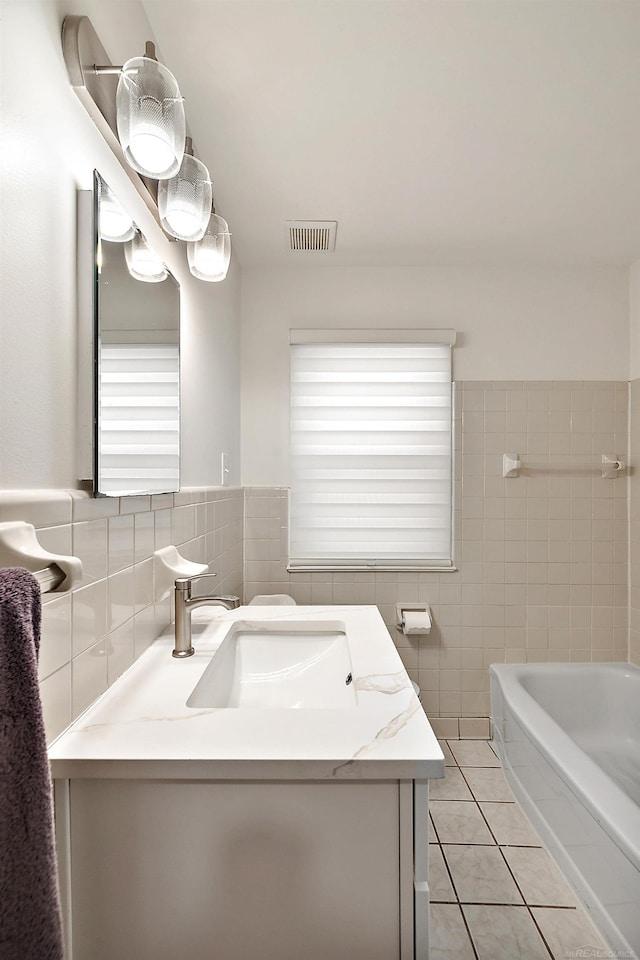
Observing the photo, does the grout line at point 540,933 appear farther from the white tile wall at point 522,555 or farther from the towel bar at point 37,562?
the towel bar at point 37,562

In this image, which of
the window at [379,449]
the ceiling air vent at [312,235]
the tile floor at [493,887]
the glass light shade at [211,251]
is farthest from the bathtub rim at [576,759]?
the ceiling air vent at [312,235]

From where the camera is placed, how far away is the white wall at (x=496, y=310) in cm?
258

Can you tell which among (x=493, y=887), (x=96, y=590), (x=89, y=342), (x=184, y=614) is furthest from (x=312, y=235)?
(x=493, y=887)

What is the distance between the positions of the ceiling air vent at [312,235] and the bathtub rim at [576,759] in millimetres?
2182

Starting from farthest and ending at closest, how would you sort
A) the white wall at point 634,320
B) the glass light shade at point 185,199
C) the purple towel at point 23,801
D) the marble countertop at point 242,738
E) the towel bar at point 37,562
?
the white wall at point 634,320 → the glass light shade at point 185,199 → the marble countertop at point 242,738 → the towel bar at point 37,562 → the purple towel at point 23,801

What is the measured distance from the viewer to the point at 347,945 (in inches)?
29.0

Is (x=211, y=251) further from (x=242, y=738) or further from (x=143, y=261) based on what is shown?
(x=242, y=738)

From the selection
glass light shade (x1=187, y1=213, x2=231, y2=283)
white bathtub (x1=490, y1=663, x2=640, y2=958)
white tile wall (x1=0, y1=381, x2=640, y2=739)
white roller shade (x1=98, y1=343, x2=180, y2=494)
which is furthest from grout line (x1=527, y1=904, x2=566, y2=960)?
glass light shade (x1=187, y1=213, x2=231, y2=283)

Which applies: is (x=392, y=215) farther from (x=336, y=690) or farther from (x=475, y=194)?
(x=336, y=690)

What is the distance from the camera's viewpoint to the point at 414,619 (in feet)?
8.04

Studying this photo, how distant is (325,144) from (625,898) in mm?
Answer: 2412

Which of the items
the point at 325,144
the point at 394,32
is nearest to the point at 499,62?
the point at 394,32

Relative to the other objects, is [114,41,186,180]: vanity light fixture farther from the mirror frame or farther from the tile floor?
the tile floor

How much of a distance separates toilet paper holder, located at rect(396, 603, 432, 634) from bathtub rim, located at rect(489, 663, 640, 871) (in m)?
0.40
